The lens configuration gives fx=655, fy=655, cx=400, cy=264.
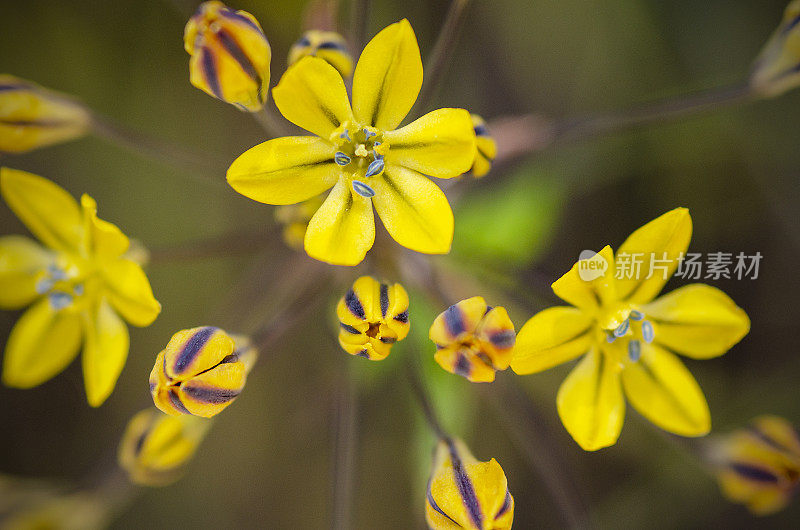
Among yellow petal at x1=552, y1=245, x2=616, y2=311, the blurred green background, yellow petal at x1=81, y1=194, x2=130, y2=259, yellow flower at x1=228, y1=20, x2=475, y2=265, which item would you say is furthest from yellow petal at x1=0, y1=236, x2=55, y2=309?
yellow petal at x1=552, y1=245, x2=616, y2=311

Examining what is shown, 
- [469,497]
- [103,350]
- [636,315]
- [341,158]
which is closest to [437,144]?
[341,158]

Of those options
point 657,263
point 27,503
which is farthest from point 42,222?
point 657,263

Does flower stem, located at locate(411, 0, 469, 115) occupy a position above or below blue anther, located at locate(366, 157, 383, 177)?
above

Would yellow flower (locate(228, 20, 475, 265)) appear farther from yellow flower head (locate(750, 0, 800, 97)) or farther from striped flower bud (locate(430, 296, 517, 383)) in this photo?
yellow flower head (locate(750, 0, 800, 97))

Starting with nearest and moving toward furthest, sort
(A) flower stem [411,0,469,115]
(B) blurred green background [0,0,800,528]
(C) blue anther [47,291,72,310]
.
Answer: (C) blue anther [47,291,72,310], (A) flower stem [411,0,469,115], (B) blurred green background [0,0,800,528]

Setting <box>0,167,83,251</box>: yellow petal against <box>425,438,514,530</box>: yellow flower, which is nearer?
<box>425,438,514,530</box>: yellow flower

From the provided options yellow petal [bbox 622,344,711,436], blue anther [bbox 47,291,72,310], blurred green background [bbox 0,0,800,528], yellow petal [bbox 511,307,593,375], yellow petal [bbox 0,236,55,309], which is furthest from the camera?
blurred green background [bbox 0,0,800,528]

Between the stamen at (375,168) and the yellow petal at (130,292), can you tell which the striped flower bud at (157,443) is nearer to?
the yellow petal at (130,292)

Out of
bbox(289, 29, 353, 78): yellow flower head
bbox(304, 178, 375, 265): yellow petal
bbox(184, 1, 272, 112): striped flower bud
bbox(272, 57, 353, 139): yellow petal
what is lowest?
bbox(304, 178, 375, 265): yellow petal

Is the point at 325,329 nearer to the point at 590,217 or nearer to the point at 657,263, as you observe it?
the point at 590,217
